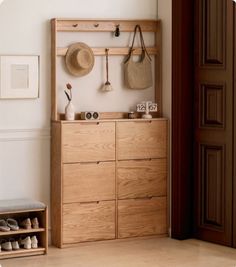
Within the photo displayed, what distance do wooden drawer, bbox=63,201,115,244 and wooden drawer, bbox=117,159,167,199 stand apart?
20 cm

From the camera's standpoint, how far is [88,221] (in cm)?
675

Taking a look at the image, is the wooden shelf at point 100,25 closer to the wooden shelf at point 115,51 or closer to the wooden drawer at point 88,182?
the wooden shelf at point 115,51

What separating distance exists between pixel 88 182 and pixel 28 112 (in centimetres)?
79

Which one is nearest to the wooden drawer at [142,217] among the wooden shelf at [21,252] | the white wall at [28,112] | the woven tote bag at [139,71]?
the white wall at [28,112]

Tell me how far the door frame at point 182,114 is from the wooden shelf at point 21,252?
132 cm

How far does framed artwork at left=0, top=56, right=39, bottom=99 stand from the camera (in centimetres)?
651

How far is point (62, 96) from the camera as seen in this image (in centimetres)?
677

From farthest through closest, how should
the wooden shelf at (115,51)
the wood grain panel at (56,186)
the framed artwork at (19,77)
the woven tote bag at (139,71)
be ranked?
the woven tote bag at (139,71) < the wooden shelf at (115,51) < the wood grain panel at (56,186) < the framed artwork at (19,77)

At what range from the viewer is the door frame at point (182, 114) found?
22.7 feet

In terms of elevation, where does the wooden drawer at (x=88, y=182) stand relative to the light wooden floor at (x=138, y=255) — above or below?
above

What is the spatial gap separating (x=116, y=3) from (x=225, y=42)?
1080 millimetres

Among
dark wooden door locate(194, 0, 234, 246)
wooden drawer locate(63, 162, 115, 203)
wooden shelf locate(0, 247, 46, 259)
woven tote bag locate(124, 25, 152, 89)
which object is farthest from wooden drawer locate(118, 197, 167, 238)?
woven tote bag locate(124, 25, 152, 89)

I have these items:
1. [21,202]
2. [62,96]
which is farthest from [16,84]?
[21,202]

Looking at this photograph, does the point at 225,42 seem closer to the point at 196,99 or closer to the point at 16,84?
the point at 196,99
